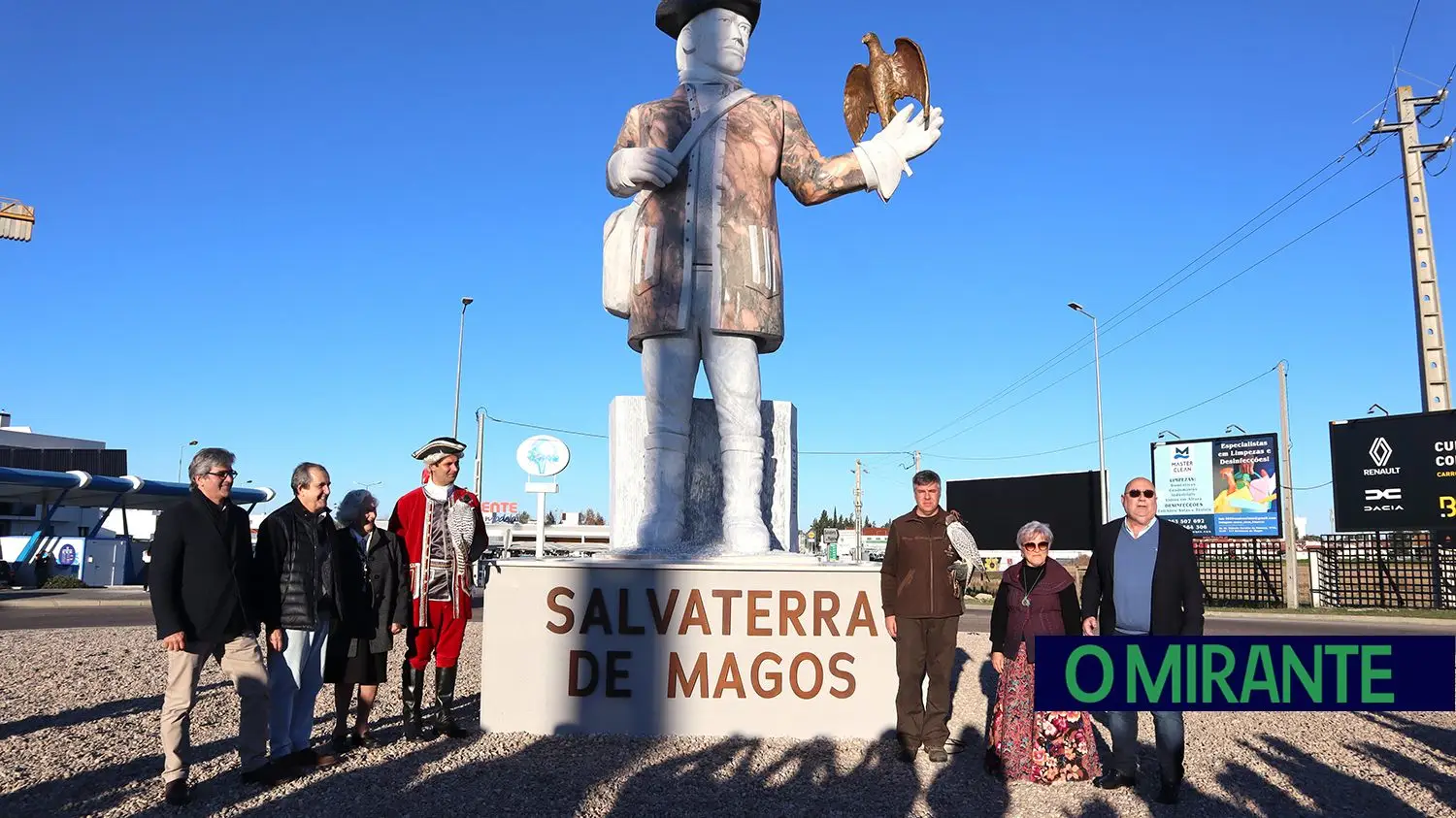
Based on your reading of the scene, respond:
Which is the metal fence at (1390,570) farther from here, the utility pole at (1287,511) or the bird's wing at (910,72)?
the bird's wing at (910,72)

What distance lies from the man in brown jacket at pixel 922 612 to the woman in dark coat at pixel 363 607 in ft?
8.44

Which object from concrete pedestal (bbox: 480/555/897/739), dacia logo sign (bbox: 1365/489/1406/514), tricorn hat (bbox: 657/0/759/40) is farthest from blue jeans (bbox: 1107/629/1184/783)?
dacia logo sign (bbox: 1365/489/1406/514)

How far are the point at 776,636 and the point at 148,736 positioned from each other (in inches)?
140

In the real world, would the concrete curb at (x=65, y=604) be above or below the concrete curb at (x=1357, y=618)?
above

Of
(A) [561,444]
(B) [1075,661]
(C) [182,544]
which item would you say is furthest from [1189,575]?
(A) [561,444]

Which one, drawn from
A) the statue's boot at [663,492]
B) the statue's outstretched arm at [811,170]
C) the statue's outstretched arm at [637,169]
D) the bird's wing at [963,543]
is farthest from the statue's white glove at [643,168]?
the bird's wing at [963,543]

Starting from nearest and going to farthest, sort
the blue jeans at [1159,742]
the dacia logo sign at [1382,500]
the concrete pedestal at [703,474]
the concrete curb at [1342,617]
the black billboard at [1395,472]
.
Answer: the blue jeans at [1159,742] < the concrete pedestal at [703,474] < the concrete curb at [1342,617] < the black billboard at [1395,472] < the dacia logo sign at [1382,500]

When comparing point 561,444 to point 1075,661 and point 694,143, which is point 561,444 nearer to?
point 694,143

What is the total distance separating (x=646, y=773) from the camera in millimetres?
4812

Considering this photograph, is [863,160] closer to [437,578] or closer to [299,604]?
[437,578]

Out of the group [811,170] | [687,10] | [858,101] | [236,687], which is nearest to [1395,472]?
[858,101]

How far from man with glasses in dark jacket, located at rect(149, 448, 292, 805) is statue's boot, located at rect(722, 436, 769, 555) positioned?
2588mm

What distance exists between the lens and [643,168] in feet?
19.6

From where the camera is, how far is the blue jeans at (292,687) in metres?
4.70
